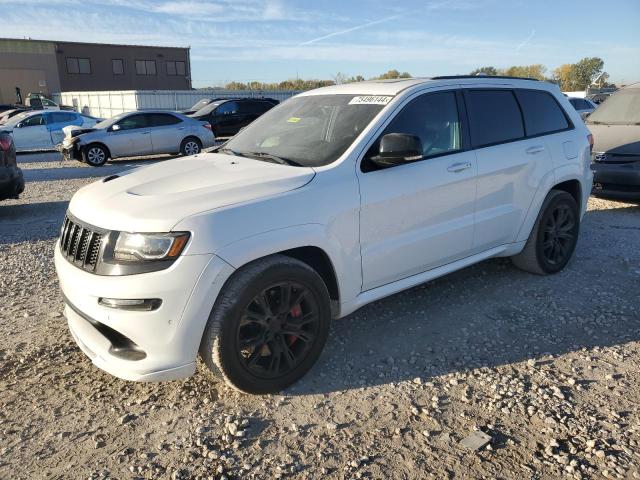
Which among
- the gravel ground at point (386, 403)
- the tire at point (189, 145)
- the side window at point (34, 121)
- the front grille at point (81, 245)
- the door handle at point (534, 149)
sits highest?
the door handle at point (534, 149)

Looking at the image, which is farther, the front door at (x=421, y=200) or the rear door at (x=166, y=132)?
the rear door at (x=166, y=132)

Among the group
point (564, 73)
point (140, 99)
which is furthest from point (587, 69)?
point (140, 99)

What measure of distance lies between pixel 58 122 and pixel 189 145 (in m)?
5.30

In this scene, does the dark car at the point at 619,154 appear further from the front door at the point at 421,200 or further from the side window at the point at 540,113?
the front door at the point at 421,200

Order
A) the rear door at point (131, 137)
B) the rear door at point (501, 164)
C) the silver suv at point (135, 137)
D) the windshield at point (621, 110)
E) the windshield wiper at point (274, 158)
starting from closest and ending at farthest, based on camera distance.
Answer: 1. the windshield wiper at point (274, 158)
2. the rear door at point (501, 164)
3. the windshield at point (621, 110)
4. the silver suv at point (135, 137)
5. the rear door at point (131, 137)

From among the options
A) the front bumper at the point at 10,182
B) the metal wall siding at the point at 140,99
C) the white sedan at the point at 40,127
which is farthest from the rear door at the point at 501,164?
the metal wall siding at the point at 140,99

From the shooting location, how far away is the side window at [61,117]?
16750 millimetres

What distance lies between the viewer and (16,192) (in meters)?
7.52

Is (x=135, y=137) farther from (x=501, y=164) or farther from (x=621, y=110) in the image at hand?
(x=501, y=164)

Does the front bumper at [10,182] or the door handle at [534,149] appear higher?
the door handle at [534,149]

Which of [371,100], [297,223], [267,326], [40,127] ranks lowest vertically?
[267,326]

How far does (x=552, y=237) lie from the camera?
4.93m

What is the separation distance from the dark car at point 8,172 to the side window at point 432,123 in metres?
6.11

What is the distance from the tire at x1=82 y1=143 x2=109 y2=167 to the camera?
13.4m
